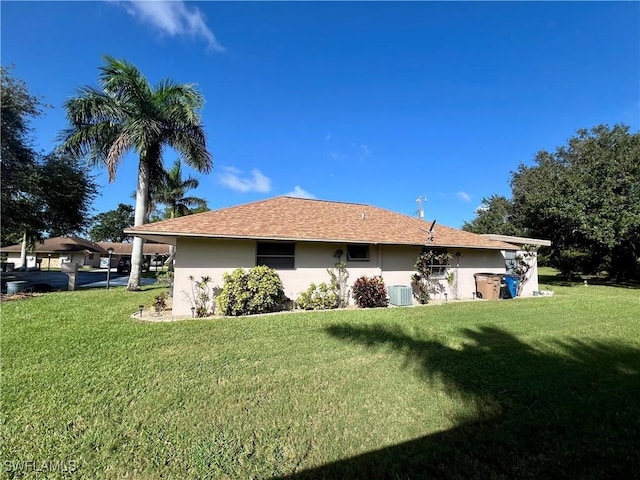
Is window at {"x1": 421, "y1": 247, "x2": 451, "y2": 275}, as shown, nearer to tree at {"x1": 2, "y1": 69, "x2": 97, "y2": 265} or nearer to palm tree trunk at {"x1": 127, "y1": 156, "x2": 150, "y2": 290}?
palm tree trunk at {"x1": 127, "y1": 156, "x2": 150, "y2": 290}

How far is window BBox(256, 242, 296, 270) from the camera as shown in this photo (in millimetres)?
10320

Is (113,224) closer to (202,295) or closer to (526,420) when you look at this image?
(202,295)

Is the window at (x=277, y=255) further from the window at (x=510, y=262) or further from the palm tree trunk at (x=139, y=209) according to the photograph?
the window at (x=510, y=262)

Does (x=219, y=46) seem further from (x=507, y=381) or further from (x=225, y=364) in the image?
(x=507, y=381)

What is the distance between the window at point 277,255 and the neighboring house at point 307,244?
0.11ft

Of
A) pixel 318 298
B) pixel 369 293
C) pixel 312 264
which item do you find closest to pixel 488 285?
pixel 369 293

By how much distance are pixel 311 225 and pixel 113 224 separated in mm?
70460

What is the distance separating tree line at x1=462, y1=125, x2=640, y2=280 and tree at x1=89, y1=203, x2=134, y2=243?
224 ft

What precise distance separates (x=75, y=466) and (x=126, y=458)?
39 centimetres

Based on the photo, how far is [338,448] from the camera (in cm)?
295

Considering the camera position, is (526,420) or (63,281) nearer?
(526,420)

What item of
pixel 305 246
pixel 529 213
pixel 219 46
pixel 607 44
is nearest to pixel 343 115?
pixel 219 46

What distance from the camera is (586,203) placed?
1756 cm

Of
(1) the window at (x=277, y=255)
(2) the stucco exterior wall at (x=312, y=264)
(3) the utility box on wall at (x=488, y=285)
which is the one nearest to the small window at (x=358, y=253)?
(2) the stucco exterior wall at (x=312, y=264)
